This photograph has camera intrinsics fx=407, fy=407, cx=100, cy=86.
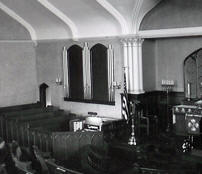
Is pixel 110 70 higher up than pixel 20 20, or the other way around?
pixel 20 20

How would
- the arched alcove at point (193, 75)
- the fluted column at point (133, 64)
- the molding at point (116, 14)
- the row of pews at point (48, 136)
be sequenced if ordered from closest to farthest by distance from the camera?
the row of pews at point (48, 136)
the molding at point (116, 14)
the arched alcove at point (193, 75)
the fluted column at point (133, 64)

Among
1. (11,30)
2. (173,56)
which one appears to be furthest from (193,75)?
(11,30)

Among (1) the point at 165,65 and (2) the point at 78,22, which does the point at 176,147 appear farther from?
(2) the point at 78,22

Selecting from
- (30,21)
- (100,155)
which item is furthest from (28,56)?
(100,155)

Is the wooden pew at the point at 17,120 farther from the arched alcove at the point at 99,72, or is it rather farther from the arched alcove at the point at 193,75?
the arched alcove at the point at 193,75

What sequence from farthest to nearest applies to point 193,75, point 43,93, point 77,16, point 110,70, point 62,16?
point 43,93 < point 62,16 < point 77,16 < point 110,70 < point 193,75

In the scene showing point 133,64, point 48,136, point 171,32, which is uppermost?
point 171,32

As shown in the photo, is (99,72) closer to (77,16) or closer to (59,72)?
(77,16)

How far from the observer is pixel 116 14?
1455cm

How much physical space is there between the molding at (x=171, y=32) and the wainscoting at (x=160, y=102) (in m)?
2.22

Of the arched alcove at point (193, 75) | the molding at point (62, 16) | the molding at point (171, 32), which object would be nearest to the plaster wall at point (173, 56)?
the arched alcove at point (193, 75)

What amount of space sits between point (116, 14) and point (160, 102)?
3.79 metres

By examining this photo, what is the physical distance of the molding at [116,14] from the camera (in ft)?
46.4

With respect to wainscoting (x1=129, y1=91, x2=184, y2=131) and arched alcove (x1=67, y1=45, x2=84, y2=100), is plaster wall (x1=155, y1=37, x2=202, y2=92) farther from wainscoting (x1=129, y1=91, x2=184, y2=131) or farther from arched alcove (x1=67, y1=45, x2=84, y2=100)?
arched alcove (x1=67, y1=45, x2=84, y2=100)
